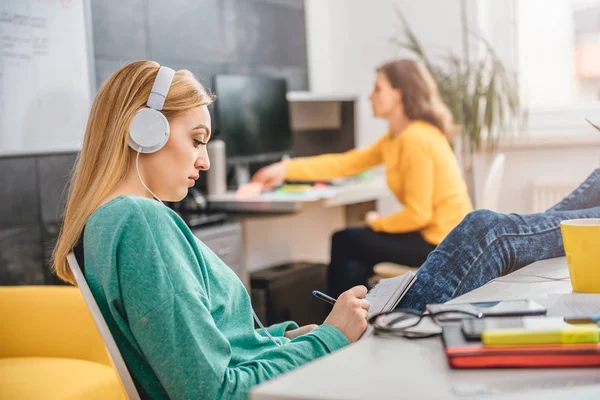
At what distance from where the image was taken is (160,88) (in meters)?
1.24

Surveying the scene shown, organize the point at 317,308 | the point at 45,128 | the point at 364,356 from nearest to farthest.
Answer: the point at 364,356
the point at 45,128
the point at 317,308

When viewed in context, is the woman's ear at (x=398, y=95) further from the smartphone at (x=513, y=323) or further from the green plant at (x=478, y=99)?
the smartphone at (x=513, y=323)

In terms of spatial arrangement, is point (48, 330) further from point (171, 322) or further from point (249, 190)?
point (249, 190)

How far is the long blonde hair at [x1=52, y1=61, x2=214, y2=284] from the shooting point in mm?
1183

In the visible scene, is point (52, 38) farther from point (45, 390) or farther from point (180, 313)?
point (180, 313)

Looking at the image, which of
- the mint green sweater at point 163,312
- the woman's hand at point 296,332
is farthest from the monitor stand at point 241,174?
the mint green sweater at point 163,312

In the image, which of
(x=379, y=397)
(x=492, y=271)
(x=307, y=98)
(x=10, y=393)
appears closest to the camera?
(x=379, y=397)

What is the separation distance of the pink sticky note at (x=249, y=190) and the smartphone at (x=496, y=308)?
245 centimetres

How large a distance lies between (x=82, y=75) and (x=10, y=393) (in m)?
1.49

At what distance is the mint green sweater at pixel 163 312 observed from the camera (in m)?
1.04

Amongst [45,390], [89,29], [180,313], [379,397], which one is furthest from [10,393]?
[89,29]

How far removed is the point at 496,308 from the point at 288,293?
2759 millimetres

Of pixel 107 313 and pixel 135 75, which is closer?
pixel 107 313

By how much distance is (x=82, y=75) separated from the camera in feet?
9.89
